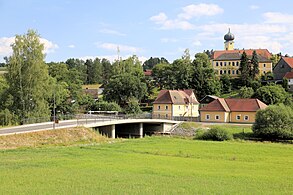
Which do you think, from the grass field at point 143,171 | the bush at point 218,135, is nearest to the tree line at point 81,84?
the grass field at point 143,171

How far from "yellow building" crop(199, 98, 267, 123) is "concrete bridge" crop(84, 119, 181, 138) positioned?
731cm

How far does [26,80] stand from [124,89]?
124 ft

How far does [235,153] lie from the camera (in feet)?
110

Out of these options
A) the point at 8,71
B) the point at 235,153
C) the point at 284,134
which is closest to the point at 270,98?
the point at 284,134

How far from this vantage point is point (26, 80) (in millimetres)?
49250

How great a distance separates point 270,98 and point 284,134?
2883cm

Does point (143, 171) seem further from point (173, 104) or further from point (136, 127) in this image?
point (173, 104)

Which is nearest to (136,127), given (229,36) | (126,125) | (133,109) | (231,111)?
(126,125)

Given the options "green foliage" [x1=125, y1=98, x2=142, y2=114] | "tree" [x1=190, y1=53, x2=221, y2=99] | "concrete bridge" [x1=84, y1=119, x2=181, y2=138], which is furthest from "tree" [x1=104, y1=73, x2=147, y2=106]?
"concrete bridge" [x1=84, y1=119, x2=181, y2=138]

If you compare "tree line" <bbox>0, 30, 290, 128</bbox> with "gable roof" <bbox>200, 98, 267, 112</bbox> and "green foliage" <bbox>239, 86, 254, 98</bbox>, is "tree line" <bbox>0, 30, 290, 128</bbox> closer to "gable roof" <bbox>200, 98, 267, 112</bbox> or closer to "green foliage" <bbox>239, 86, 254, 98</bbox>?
"green foliage" <bbox>239, 86, 254, 98</bbox>

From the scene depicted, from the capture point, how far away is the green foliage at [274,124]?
4690 cm

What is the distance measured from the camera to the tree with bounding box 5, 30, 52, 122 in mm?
49125

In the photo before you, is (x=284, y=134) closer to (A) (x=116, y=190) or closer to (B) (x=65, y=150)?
(B) (x=65, y=150)

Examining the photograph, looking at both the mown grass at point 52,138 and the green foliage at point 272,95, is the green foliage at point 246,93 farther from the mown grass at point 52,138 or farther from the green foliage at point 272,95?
the mown grass at point 52,138
